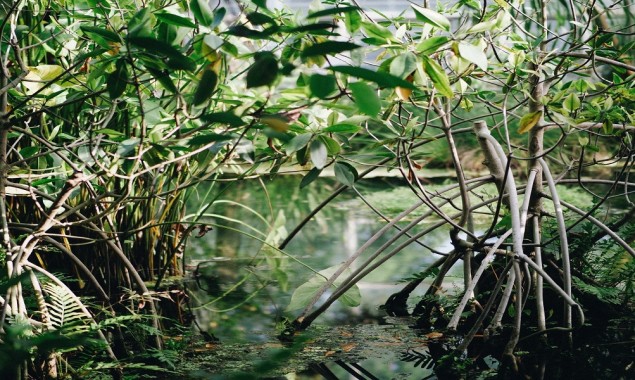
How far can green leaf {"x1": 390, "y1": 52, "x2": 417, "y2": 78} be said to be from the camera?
1.14 meters

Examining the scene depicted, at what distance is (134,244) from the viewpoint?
2377 mm

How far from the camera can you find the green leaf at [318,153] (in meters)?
1.30

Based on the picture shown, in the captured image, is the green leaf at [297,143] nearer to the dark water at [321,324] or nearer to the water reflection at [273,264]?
the dark water at [321,324]

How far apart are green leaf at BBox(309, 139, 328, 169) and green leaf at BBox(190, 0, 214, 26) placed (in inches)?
12.8

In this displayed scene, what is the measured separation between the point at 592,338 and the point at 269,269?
4.23 feet

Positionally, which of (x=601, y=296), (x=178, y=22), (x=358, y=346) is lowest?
(x=358, y=346)

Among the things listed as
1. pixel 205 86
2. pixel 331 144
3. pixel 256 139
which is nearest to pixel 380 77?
pixel 205 86

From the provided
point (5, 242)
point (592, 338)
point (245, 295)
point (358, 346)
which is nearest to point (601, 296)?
point (592, 338)

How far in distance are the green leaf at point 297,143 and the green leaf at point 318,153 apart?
2cm

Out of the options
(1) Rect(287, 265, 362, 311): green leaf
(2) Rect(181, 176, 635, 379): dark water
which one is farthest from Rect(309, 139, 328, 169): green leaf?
(1) Rect(287, 265, 362, 311): green leaf

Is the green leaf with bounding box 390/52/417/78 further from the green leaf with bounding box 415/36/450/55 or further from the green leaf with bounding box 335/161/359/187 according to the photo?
the green leaf with bounding box 335/161/359/187

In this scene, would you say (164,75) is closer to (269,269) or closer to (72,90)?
(72,90)

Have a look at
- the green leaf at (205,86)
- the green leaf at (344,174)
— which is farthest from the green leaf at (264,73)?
the green leaf at (344,174)

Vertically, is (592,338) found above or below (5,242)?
below
